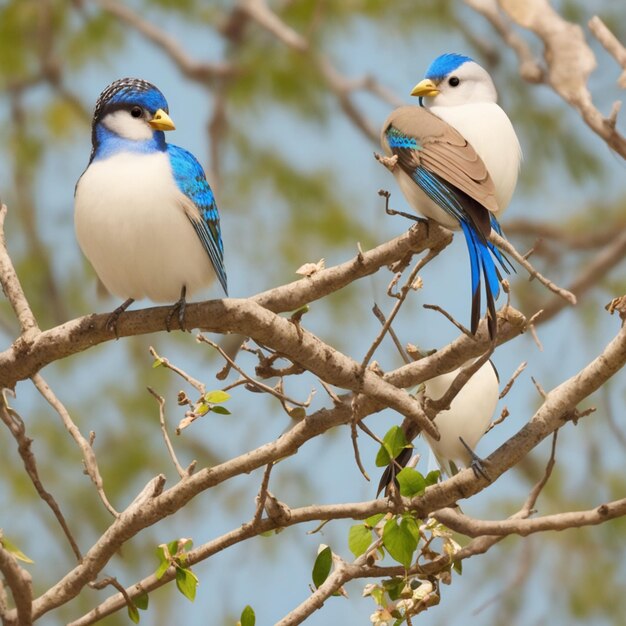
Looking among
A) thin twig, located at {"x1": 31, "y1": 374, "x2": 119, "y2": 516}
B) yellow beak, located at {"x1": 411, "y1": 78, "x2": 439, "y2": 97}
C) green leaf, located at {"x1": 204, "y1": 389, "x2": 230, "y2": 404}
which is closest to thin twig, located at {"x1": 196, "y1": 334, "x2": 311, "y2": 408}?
green leaf, located at {"x1": 204, "y1": 389, "x2": 230, "y2": 404}

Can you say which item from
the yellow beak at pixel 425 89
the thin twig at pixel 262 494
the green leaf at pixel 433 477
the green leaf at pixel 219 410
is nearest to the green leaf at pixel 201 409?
the green leaf at pixel 219 410

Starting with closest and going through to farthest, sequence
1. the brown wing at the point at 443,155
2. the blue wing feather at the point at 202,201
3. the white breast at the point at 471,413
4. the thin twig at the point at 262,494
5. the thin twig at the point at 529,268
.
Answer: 1. the thin twig at the point at 529,268
2. the thin twig at the point at 262,494
3. the brown wing at the point at 443,155
4. the blue wing feather at the point at 202,201
5. the white breast at the point at 471,413

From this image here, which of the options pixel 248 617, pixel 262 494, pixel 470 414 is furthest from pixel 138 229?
pixel 470 414

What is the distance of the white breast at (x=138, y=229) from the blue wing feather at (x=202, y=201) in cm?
2

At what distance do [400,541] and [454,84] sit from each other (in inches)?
52.1

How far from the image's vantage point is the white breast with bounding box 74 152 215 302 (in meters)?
2.95

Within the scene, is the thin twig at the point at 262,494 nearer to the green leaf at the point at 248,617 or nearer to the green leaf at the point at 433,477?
the green leaf at the point at 248,617

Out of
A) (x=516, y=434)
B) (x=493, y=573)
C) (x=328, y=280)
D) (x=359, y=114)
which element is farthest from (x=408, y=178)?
(x=359, y=114)

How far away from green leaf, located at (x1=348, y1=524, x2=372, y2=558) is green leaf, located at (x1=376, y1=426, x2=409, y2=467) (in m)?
0.16

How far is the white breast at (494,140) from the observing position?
2.97 m

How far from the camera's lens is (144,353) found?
749cm

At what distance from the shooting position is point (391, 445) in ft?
9.00

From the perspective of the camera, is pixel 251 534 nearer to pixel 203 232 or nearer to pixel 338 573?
pixel 338 573

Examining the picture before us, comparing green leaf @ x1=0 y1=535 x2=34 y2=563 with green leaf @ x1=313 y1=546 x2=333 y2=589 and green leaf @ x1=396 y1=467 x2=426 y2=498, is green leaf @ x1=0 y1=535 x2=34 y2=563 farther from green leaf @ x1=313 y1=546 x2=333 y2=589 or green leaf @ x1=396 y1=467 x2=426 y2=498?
green leaf @ x1=396 y1=467 x2=426 y2=498
